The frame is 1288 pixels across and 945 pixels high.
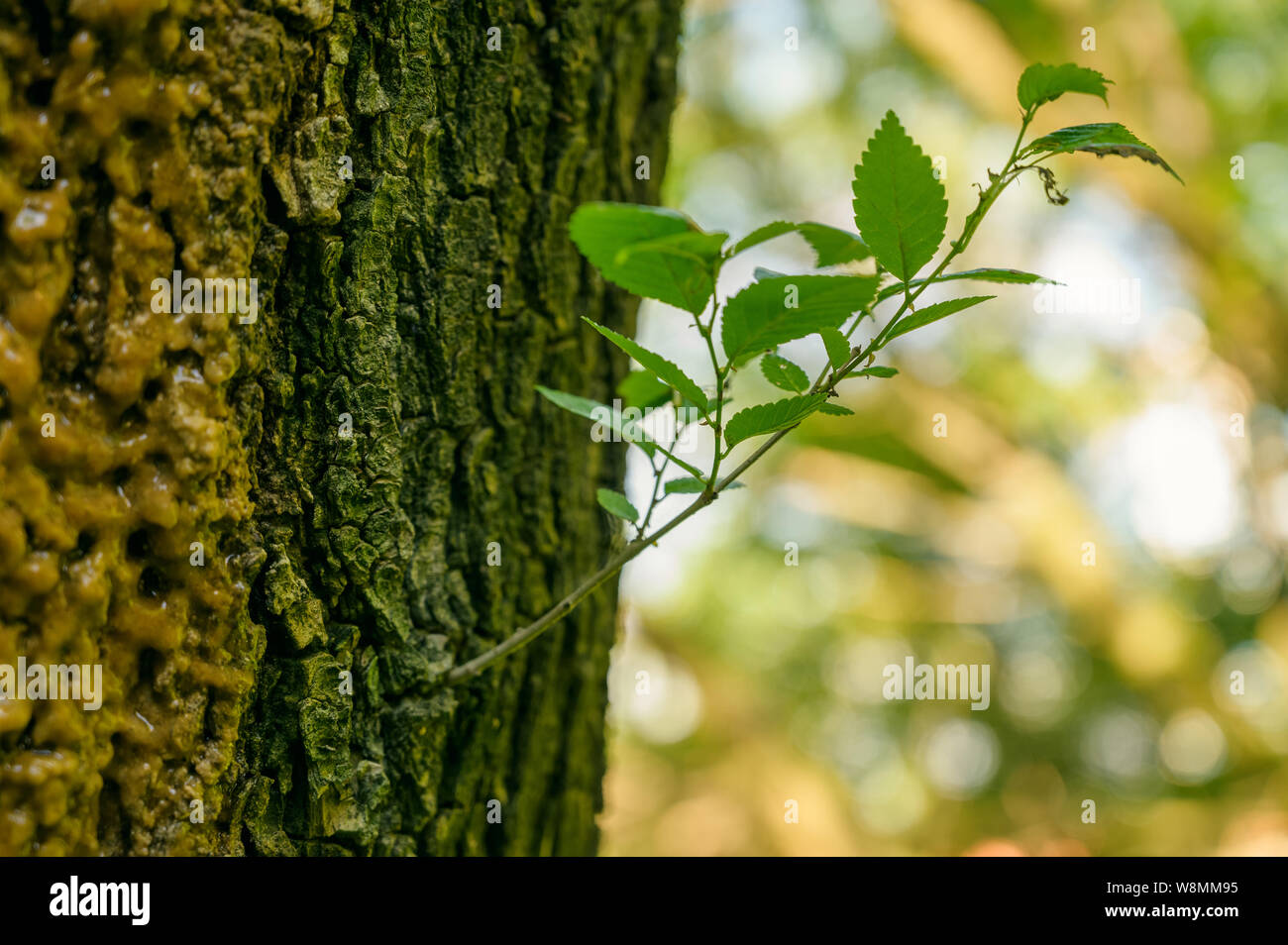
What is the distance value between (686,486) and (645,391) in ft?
0.53

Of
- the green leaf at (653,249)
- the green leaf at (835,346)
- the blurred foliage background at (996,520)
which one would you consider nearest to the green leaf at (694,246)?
the green leaf at (653,249)

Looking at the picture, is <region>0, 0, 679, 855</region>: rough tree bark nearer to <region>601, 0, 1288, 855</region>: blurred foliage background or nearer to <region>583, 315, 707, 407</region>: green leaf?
<region>583, 315, 707, 407</region>: green leaf

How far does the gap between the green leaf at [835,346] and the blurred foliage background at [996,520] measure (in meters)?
1.50

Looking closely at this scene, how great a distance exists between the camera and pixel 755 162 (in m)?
4.58

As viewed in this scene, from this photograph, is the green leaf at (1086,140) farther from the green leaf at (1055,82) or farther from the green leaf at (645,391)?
the green leaf at (645,391)

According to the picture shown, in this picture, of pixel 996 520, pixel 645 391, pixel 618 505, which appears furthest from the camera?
pixel 996 520

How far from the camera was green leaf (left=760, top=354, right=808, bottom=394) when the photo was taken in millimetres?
586

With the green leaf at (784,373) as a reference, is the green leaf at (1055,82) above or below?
above

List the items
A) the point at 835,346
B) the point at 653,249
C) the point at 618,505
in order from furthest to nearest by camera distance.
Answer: the point at 618,505 < the point at 835,346 < the point at 653,249

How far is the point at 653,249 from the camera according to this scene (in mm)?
446

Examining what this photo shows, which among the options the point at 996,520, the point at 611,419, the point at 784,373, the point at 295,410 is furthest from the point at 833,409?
the point at 996,520

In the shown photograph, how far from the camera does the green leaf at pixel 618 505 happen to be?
25.2 inches

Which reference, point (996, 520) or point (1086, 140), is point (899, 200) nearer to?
point (1086, 140)

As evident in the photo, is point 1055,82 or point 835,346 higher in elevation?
point 1055,82
